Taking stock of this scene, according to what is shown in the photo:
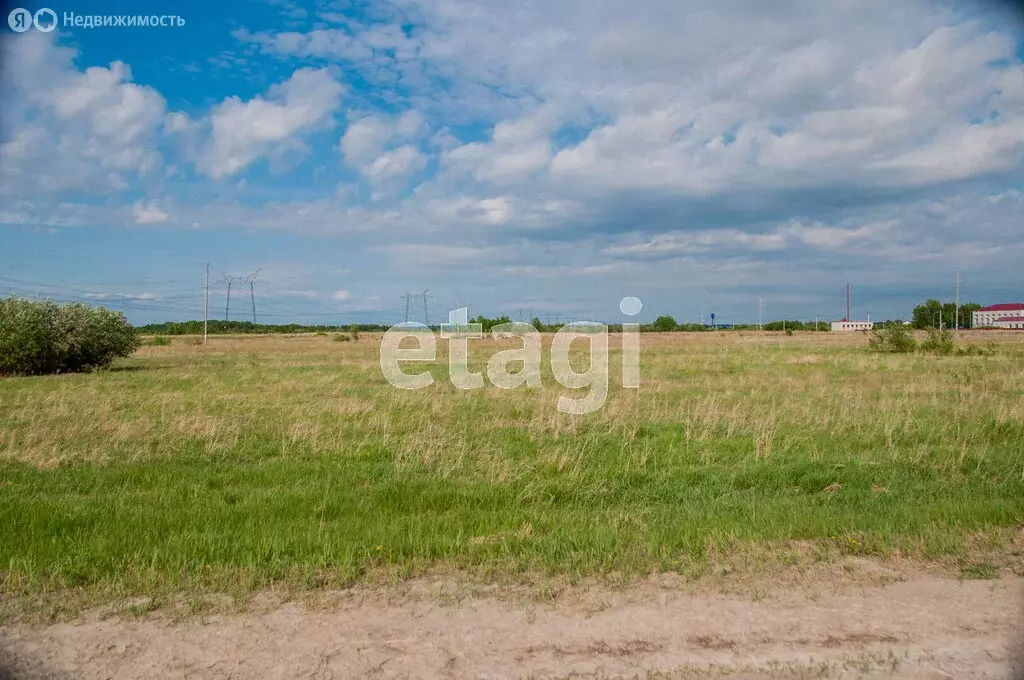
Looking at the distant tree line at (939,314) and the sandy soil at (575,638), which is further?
the distant tree line at (939,314)

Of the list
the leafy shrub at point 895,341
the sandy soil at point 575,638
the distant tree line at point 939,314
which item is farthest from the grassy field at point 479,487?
the distant tree line at point 939,314

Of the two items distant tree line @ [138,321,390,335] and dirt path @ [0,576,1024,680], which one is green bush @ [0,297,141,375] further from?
distant tree line @ [138,321,390,335]

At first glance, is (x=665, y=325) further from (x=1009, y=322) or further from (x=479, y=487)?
(x=479, y=487)

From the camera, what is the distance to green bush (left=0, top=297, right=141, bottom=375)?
2939 centimetres

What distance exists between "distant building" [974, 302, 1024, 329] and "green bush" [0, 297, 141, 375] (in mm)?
162212

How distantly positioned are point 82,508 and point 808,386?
21.3 m

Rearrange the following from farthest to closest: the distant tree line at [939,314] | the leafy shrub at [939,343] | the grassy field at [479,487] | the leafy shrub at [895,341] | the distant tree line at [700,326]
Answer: the distant tree line at [700,326] → the distant tree line at [939,314] → the leafy shrub at [895,341] → the leafy shrub at [939,343] → the grassy field at [479,487]

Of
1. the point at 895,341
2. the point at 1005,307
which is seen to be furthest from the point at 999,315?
the point at 895,341

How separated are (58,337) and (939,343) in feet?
166

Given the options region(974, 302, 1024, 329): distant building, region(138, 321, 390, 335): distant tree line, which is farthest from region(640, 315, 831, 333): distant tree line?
region(138, 321, 390, 335): distant tree line

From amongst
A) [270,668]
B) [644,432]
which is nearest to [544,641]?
[270,668]

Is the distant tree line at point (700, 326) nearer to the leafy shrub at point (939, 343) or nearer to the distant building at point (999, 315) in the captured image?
the distant building at point (999, 315)

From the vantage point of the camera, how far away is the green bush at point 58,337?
96.4ft

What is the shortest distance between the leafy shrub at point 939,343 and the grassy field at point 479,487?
28.4 m
